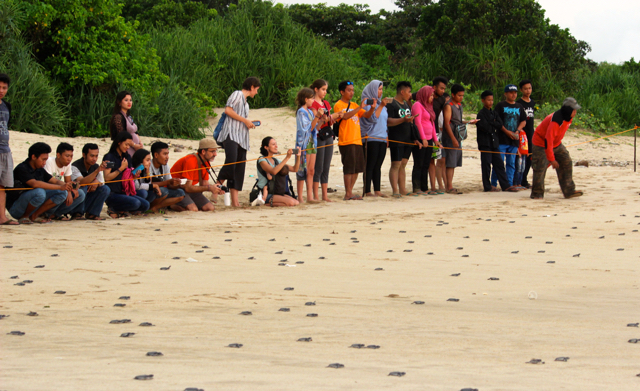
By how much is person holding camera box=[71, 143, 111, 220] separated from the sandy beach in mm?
329

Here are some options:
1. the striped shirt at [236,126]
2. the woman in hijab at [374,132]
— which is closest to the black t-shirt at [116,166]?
the striped shirt at [236,126]

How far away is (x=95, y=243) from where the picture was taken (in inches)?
243

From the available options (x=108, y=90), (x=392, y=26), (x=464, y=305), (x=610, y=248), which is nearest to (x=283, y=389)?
(x=464, y=305)

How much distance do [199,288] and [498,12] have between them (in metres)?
20.1

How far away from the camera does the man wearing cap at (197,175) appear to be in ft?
28.6

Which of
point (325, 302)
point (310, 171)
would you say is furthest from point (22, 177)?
point (325, 302)

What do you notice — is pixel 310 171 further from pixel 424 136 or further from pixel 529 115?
pixel 529 115

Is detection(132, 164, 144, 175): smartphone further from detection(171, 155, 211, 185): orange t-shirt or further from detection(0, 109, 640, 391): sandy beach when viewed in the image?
detection(0, 109, 640, 391): sandy beach

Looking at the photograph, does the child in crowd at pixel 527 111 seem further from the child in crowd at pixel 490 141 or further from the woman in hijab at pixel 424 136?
the woman in hijab at pixel 424 136

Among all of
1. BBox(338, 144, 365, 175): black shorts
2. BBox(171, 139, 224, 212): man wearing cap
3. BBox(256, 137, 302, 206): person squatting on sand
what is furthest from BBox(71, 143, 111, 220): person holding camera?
BBox(338, 144, 365, 175): black shorts

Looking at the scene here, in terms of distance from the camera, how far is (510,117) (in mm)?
11086

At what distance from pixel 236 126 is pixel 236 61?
421 inches

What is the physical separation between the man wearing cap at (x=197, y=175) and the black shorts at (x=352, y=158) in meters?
1.85

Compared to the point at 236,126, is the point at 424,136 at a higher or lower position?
lower
